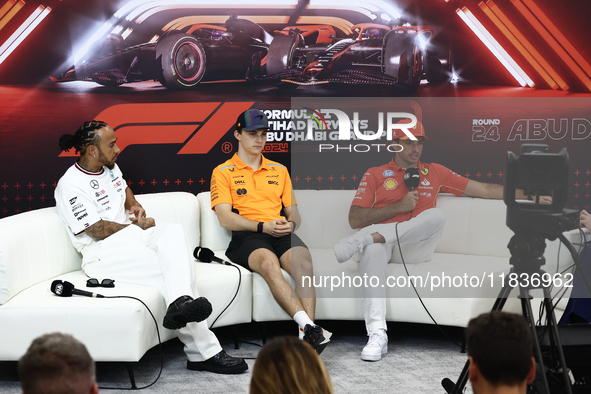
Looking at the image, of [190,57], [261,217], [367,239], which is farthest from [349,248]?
[190,57]

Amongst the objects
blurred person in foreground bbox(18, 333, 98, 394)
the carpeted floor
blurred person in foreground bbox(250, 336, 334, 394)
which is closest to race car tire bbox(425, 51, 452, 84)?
the carpeted floor

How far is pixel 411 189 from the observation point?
2.82 metres

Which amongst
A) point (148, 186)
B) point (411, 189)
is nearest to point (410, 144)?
point (411, 189)

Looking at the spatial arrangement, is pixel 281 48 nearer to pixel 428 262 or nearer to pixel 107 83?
pixel 107 83

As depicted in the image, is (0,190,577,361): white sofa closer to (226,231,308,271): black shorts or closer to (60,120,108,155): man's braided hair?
(226,231,308,271): black shorts

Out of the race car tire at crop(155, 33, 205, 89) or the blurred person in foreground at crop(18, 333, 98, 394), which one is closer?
the blurred person in foreground at crop(18, 333, 98, 394)

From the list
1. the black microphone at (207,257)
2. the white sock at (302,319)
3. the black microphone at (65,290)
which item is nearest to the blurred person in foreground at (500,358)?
the white sock at (302,319)

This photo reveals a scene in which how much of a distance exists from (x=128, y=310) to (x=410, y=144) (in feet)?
5.04

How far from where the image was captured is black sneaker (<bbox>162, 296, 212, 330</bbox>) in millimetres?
2604

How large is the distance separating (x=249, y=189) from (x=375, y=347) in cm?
123

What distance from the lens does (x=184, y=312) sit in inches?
102

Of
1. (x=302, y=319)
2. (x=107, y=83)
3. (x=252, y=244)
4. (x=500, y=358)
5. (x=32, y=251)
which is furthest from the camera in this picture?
(x=107, y=83)

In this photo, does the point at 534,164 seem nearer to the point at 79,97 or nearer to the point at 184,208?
the point at 184,208

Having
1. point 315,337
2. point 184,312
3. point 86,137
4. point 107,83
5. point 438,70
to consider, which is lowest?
point 315,337
